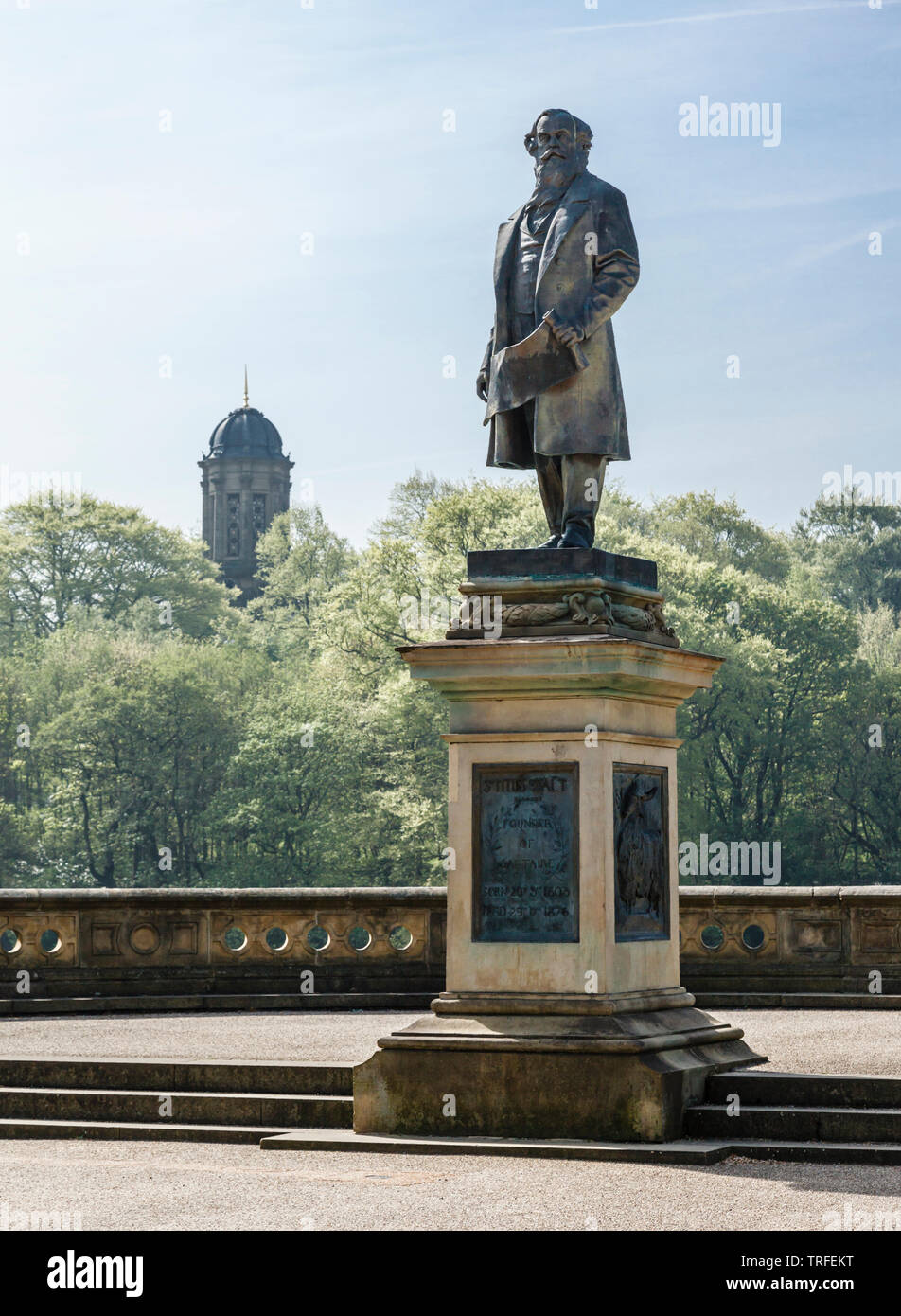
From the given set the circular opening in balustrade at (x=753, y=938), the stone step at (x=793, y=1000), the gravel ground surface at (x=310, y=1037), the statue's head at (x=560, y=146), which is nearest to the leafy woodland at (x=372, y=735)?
the circular opening in balustrade at (x=753, y=938)

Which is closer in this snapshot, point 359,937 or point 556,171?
point 556,171

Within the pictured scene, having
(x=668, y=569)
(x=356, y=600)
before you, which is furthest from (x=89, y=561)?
(x=668, y=569)

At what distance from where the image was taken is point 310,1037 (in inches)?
486

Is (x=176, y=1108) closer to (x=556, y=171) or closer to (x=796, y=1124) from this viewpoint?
(x=796, y=1124)

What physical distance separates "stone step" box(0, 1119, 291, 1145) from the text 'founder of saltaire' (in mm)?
3411

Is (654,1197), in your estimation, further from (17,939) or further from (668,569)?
(668,569)

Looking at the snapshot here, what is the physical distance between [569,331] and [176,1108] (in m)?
4.56

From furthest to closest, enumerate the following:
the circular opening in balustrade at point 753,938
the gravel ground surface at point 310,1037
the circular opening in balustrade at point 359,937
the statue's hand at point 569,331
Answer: the circular opening in balustrade at point 359,937 → the circular opening in balustrade at point 753,938 → the gravel ground surface at point 310,1037 → the statue's hand at point 569,331

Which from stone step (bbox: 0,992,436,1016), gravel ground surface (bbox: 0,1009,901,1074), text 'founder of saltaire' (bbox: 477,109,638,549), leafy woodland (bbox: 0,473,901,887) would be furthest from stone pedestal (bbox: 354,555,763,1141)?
leafy woodland (bbox: 0,473,901,887)

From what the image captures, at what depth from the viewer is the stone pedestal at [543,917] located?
9.29 m

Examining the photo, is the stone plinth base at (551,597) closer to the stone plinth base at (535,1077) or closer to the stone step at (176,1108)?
the stone plinth base at (535,1077)

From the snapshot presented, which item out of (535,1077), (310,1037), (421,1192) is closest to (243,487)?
(310,1037)

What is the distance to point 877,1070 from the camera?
990 cm

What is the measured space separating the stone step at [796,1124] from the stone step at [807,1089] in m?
0.06
